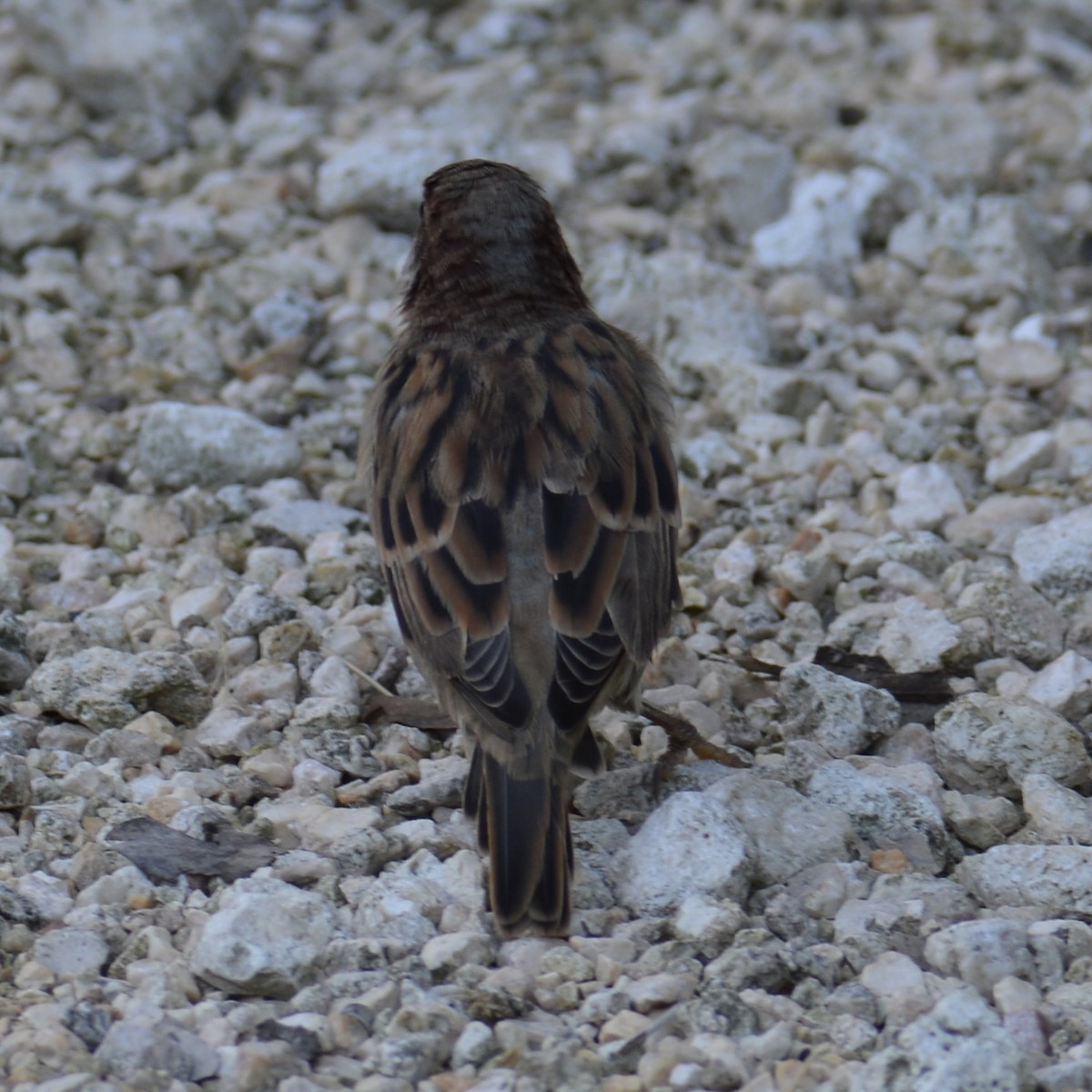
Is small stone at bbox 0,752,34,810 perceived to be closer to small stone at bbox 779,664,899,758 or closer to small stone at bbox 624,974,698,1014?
small stone at bbox 624,974,698,1014

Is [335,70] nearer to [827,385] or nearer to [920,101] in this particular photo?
[920,101]

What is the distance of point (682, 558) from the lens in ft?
19.5

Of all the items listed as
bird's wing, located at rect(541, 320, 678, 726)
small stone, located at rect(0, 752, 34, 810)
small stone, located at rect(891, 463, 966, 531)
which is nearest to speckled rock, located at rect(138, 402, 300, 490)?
bird's wing, located at rect(541, 320, 678, 726)

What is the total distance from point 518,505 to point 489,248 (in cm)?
116

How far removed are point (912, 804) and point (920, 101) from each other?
5061 millimetres

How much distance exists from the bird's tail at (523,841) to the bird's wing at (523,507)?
0.47 feet

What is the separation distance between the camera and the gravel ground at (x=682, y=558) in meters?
3.72

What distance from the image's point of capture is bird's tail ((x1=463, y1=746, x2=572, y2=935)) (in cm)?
398

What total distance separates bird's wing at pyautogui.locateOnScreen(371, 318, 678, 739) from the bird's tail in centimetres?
14

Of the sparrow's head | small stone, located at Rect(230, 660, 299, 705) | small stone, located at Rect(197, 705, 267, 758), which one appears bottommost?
small stone, located at Rect(197, 705, 267, 758)

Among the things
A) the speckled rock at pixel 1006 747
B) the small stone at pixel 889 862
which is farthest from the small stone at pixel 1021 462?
the small stone at pixel 889 862

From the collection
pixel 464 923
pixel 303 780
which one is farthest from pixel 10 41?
pixel 464 923

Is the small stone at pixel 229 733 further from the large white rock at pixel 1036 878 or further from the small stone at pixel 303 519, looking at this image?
the large white rock at pixel 1036 878

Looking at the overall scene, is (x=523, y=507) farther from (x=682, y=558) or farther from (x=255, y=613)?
(x=682, y=558)
